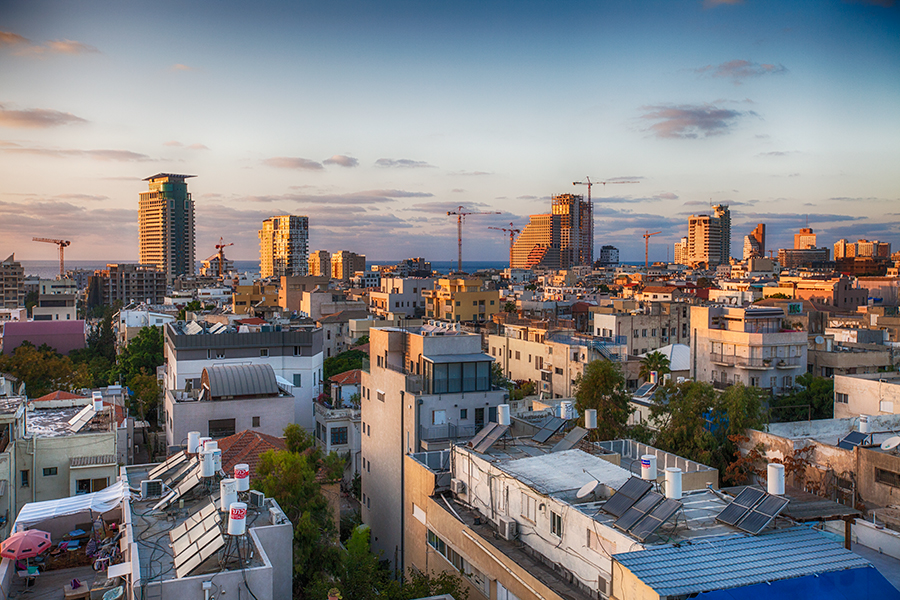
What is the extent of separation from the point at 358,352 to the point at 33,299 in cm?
10134

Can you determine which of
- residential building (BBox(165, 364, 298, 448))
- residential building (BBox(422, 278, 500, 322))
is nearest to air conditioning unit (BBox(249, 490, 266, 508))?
residential building (BBox(165, 364, 298, 448))

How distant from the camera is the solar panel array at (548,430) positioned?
2092 cm

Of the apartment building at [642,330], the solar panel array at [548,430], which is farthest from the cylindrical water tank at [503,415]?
the apartment building at [642,330]

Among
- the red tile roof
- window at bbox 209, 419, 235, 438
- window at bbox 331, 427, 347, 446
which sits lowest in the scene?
window at bbox 331, 427, 347, 446

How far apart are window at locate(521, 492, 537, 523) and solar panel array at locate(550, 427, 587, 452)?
4.69 metres

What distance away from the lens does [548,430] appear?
69.7ft

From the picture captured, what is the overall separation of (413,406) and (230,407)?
9.02m

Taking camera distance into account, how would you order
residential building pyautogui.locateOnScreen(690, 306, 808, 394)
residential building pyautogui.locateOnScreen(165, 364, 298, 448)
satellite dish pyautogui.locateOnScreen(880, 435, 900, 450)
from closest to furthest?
1. satellite dish pyautogui.locateOnScreen(880, 435, 900, 450)
2. residential building pyautogui.locateOnScreen(165, 364, 298, 448)
3. residential building pyautogui.locateOnScreen(690, 306, 808, 394)

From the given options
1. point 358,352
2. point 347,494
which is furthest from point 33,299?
point 347,494

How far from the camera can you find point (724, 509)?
13250 mm

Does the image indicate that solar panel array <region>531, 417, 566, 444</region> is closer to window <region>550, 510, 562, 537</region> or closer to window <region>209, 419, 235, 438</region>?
window <region>550, 510, 562, 537</region>

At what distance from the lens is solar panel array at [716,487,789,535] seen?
12.4m

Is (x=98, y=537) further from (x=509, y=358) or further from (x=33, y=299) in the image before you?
(x=33, y=299)

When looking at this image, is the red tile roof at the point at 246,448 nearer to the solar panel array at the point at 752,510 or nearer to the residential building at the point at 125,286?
the solar panel array at the point at 752,510
